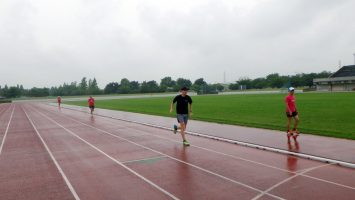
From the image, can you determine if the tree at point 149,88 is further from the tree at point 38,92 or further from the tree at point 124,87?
the tree at point 38,92

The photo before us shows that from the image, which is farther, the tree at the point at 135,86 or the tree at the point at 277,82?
the tree at the point at 135,86

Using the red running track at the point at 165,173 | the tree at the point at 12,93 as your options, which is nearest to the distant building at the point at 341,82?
the red running track at the point at 165,173

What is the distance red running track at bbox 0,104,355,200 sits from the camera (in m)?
6.12

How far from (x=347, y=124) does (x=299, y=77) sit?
91787 mm

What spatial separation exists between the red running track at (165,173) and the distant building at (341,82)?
5492 cm

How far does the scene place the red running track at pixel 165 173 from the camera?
612 cm

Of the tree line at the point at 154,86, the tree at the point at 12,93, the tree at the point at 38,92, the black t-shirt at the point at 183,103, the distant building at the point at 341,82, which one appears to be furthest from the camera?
the tree at the point at 38,92

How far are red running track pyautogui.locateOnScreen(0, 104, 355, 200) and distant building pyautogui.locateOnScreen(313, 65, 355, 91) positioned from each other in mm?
54915

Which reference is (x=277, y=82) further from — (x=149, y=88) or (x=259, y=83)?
(x=149, y=88)

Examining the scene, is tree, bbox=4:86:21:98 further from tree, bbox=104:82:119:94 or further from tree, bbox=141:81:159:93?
tree, bbox=141:81:159:93

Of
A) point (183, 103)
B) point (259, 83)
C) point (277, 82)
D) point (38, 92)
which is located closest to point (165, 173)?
point (183, 103)

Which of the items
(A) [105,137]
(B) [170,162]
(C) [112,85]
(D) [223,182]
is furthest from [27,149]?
(C) [112,85]

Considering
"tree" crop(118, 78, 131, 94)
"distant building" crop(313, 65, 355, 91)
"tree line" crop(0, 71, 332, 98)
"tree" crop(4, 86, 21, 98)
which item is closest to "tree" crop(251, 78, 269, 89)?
"tree line" crop(0, 71, 332, 98)

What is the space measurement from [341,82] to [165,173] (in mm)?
63010
